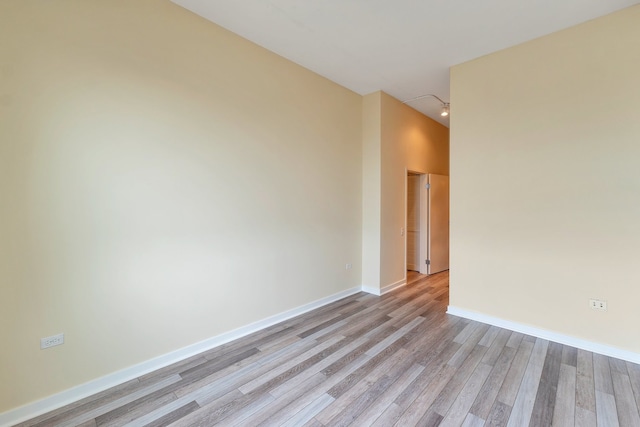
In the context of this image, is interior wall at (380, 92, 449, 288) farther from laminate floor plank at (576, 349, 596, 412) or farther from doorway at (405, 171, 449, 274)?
laminate floor plank at (576, 349, 596, 412)

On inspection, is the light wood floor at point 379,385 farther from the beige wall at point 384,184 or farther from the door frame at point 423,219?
the door frame at point 423,219

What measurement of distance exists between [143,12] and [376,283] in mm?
4356

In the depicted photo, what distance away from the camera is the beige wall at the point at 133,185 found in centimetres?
183

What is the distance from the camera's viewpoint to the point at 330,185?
4.04 metres

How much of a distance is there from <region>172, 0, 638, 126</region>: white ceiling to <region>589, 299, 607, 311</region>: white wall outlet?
283cm

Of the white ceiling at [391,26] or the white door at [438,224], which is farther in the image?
the white door at [438,224]

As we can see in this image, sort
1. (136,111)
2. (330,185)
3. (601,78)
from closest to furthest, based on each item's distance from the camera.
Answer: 1. (136,111)
2. (601,78)
3. (330,185)

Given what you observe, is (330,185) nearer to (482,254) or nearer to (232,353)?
(482,254)

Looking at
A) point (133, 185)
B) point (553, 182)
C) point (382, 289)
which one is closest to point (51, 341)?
point (133, 185)

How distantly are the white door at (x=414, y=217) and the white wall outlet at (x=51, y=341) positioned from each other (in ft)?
18.1

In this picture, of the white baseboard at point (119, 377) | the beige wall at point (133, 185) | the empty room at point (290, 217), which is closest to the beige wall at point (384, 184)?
the empty room at point (290, 217)

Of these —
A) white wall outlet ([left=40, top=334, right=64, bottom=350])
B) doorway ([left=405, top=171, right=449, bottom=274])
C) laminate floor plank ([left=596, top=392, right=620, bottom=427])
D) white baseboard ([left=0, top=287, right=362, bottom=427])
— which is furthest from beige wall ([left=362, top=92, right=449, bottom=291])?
white wall outlet ([left=40, top=334, right=64, bottom=350])

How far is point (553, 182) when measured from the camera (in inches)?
114

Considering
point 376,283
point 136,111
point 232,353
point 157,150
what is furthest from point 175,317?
point 376,283
